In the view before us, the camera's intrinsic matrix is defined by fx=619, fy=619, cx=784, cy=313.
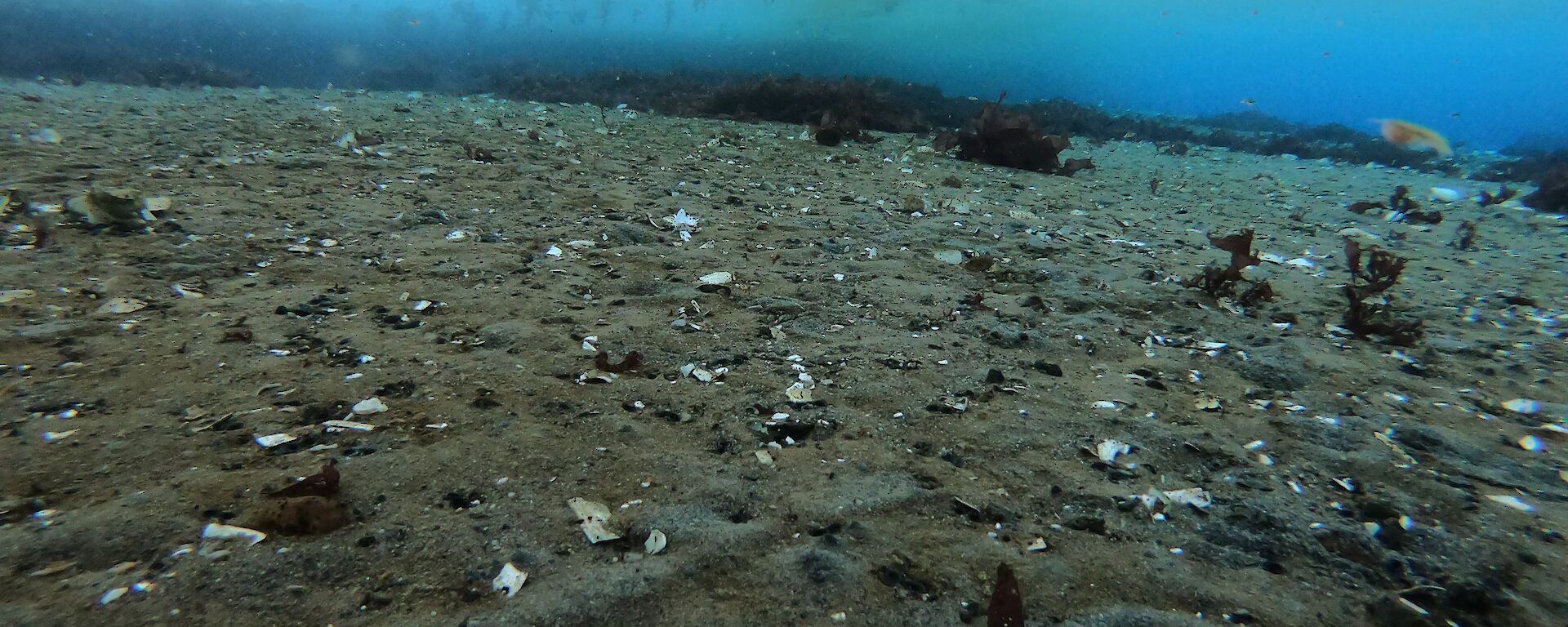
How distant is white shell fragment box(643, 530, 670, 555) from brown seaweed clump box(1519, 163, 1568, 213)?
1219 centimetres

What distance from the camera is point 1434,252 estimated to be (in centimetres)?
586

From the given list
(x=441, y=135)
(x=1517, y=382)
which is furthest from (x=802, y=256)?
(x=441, y=135)

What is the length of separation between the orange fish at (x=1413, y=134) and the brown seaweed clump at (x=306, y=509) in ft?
36.2

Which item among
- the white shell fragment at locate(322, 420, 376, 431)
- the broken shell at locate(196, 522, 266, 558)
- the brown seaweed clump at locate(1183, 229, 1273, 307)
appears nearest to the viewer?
the broken shell at locate(196, 522, 266, 558)

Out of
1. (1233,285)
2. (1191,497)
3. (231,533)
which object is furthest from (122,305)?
(1233,285)

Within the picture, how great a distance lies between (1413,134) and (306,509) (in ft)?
39.1

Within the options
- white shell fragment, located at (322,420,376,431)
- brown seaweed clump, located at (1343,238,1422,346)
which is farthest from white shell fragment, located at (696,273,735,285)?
brown seaweed clump, located at (1343,238,1422,346)

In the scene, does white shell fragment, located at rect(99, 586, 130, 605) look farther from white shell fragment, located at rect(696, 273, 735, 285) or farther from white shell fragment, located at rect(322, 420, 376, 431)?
white shell fragment, located at rect(696, 273, 735, 285)

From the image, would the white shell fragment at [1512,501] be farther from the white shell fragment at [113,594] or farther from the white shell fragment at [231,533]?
the white shell fragment at [113,594]

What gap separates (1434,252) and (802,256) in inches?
244

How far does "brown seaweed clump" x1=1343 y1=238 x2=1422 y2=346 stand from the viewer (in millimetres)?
3461

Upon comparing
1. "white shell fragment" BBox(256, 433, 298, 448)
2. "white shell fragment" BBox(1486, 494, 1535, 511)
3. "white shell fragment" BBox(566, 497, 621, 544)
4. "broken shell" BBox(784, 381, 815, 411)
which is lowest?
"white shell fragment" BBox(566, 497, 621, 544)

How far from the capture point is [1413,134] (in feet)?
26.8

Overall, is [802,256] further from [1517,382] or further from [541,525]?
[1517,382]
